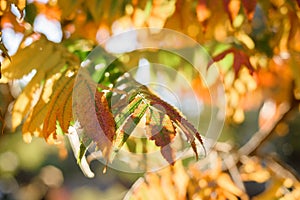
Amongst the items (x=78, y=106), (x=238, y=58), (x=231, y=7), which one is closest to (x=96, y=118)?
(x=78, y=106)

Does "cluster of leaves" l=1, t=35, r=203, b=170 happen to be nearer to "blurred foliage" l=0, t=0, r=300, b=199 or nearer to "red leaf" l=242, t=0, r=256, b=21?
"blurred foliage" l=0, t=0, r=300, b=199

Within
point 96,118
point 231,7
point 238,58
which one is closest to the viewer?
point 96,118

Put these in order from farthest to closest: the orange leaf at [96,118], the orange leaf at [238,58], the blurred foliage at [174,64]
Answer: the orange leaf at [238,58]
the blurred foliage at [174,64]
the orange leaf at [96,118]

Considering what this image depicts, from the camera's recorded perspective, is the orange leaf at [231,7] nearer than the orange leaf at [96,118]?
No

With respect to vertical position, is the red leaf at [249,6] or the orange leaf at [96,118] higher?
the orange leaf at [96,118]

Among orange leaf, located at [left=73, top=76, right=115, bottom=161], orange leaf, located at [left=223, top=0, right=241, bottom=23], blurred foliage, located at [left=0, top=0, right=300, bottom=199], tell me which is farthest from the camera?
orange leaf, located at [left=223, top=0, right=241, bottom=23]

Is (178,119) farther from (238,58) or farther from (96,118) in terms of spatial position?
(238,58)

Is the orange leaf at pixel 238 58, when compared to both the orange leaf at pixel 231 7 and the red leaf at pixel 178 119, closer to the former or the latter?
the orange leaf at pixel 231 7

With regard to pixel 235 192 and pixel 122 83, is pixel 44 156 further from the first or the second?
pixel 122 83

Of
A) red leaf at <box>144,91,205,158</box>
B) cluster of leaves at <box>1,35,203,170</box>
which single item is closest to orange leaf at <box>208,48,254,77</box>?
cluster of leaves at <box>1,35,203,170</box>

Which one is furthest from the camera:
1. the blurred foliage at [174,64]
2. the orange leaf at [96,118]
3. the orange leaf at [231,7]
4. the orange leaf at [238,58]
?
the orange leaf at [238,58]

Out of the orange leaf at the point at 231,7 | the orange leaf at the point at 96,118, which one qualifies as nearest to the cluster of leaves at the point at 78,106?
the orange leaf at the point at 96,118

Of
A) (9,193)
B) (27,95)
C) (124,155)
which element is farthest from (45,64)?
(9,193)
